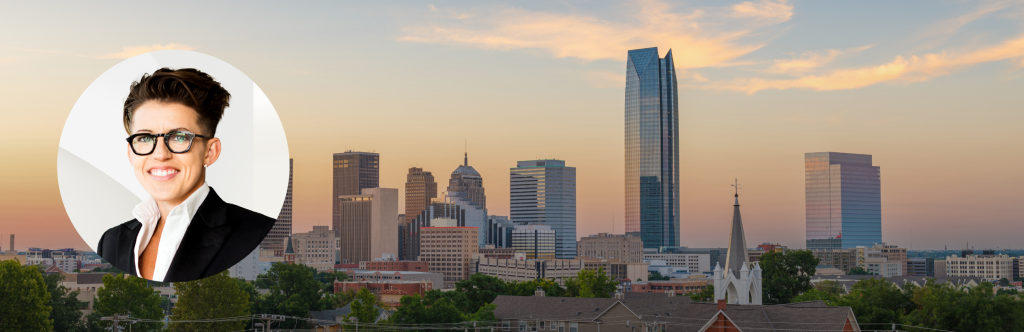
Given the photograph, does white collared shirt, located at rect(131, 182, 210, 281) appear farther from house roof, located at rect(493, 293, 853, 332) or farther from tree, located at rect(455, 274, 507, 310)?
tree, located at rect(455, 274, 507, 310)

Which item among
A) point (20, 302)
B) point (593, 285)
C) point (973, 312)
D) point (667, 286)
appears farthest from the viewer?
point (667, 286)

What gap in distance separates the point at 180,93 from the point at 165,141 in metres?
0.17

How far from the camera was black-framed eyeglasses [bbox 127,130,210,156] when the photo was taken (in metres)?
2.95

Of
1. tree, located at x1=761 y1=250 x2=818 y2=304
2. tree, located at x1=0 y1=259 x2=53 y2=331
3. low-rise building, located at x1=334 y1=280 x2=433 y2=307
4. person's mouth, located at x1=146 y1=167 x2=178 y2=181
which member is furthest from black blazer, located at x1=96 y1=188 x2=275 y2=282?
low-rise building, located at x1=334 y1=280 x2=433 y2=307

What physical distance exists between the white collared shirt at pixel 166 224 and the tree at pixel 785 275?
78.7 meters

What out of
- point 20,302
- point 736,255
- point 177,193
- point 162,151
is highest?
point 162,151

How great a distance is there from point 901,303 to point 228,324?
40.3 m

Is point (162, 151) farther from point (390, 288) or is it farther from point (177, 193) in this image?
point (390, 288)

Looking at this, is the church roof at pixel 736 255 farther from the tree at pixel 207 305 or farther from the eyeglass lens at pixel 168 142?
the eyeglass lens at pixel 168 142

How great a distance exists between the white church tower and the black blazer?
51615 millimetres

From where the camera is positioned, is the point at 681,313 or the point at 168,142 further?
the point at 681,313

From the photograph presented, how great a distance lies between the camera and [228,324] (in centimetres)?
5112

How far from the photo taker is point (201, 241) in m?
3.17

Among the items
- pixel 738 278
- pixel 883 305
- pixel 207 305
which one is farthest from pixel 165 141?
pixel 883 305
